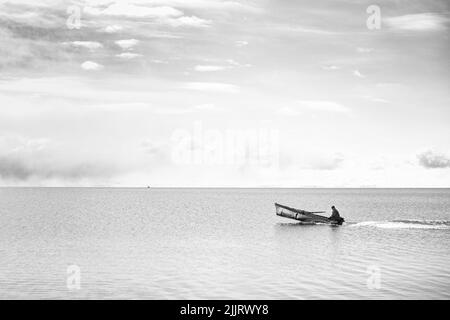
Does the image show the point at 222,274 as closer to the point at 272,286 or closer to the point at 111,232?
the point at 272,286

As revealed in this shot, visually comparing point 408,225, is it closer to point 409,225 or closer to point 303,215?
point 409,225

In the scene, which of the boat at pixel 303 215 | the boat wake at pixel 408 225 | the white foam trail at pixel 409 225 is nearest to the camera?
the white foam trail at pixel 409 225

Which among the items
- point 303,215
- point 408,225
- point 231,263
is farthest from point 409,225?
point 231,263

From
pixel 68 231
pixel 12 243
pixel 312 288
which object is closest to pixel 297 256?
pixel 312 288

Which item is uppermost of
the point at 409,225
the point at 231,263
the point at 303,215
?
the point at 303,215

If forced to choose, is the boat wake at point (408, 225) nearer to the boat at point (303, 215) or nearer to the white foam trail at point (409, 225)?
the white foam trail at point (409, 225)

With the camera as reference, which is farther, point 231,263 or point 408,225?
point 408,225

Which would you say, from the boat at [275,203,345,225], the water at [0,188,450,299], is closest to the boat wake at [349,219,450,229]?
the water at [0,188,450,299]

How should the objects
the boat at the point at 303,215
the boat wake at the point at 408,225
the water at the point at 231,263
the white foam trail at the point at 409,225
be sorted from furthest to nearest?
the boat at the point at 303,215 → the boat wake at the point at 408,225 → the white foam trail at the point at 409,225 → the water at the point at 231,263

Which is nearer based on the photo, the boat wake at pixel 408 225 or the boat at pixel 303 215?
the boat wake at pixel 408 225

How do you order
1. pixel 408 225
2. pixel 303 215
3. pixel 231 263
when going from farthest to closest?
pixel 303 215, pixel 408 225, pixel 231 263

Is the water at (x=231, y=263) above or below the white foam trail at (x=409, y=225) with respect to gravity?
above

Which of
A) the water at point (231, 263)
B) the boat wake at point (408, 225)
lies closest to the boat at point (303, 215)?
the water at point (231, 263)
